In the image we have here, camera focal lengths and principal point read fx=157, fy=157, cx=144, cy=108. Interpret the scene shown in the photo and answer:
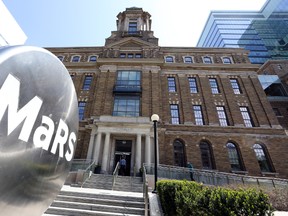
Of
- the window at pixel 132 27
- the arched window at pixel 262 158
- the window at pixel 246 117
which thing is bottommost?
the arched window at pixel 262 158

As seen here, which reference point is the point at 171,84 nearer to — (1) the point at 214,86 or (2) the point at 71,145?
(1) the point at 214,86

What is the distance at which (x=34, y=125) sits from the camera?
1.74 metres

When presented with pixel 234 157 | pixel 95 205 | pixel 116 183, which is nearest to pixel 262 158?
pixel 234 157

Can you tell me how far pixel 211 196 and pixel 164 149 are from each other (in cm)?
1263

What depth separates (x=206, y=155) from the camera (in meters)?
15.9

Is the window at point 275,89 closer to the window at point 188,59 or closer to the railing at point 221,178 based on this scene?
the window at point 188,59

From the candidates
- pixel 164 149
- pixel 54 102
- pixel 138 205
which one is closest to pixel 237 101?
pixel 164 149

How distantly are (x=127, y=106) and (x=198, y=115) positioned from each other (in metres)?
8.25

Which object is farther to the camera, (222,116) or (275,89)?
(275,89)

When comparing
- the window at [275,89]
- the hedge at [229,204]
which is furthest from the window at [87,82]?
the window at [275,89]

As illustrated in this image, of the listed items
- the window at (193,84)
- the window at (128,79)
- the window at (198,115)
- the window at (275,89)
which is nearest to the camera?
the window at (198,115)

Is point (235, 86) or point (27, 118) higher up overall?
point (235, 86)

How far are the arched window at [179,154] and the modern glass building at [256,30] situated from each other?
5679 centimetres

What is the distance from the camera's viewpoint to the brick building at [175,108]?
608 inches
